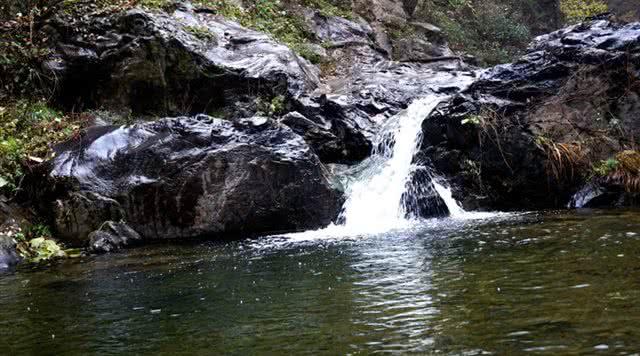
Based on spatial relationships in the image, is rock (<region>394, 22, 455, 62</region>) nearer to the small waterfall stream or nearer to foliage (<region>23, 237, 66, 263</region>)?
the small waterfall stream

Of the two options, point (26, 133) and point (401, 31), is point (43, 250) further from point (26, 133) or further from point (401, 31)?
point (401, 31)

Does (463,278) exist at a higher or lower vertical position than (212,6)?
lower

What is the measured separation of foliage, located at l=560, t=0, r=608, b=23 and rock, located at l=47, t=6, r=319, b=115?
1514 cm

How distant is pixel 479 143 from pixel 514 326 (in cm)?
823

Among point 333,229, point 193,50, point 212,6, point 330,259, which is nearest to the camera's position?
point 330,259

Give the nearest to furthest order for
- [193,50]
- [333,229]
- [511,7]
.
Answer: [333,229] → [193,50] → [511,7]

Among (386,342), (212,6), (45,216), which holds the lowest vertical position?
(386,342)

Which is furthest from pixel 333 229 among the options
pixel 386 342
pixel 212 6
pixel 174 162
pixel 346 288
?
pixel 212 6

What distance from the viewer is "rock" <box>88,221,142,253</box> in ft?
31.2

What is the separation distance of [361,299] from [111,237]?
6300 mm

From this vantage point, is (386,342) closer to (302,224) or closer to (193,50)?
(302,224)

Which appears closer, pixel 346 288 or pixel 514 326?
pixel 514 326

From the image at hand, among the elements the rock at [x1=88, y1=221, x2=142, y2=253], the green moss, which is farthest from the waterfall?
the green moss

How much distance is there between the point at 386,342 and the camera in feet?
11.6
